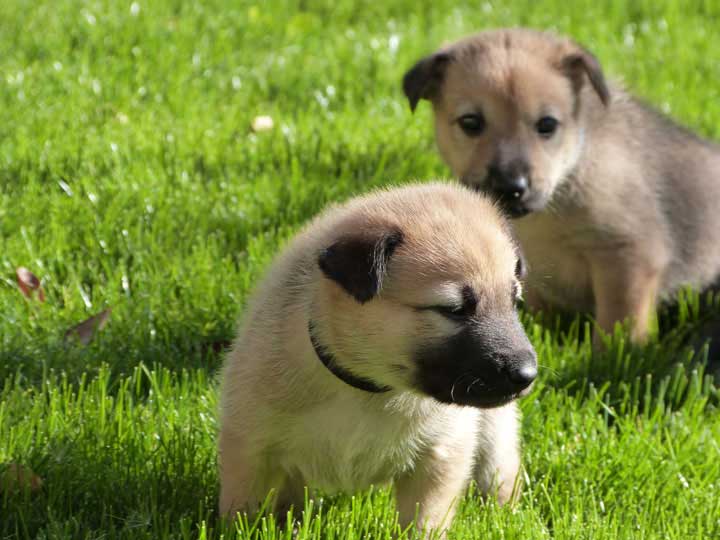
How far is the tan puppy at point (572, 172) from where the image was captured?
441 centimetres

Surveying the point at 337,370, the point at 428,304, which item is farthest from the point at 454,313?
the point at 337,370

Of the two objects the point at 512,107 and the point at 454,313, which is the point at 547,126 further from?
the point at 454,313

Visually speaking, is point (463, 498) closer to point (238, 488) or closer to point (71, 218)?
point (238, 488)

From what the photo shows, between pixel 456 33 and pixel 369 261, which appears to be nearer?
pixel 369 261

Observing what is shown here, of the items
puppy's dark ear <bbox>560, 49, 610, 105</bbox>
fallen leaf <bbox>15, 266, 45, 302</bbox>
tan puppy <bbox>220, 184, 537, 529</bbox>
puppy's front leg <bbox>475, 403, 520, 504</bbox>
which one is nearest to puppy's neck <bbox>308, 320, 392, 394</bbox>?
tan puppy <bbox>220, 184, 537, 529</bbox>

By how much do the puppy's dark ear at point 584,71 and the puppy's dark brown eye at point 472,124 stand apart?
42 centimetres

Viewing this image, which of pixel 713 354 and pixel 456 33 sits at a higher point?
pixel 456 33

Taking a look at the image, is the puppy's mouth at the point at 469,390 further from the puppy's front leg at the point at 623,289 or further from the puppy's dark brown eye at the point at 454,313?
the puppy's front leg at the point at 623,289

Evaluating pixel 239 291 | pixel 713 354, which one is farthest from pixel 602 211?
pixel 239 291

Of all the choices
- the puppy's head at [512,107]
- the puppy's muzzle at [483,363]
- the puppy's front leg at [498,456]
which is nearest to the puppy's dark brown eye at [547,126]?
the puppy's head at [512,107]

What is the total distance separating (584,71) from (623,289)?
0.92 m

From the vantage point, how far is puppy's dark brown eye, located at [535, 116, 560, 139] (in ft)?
14.6

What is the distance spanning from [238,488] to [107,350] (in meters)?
1.05

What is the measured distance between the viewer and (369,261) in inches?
101
